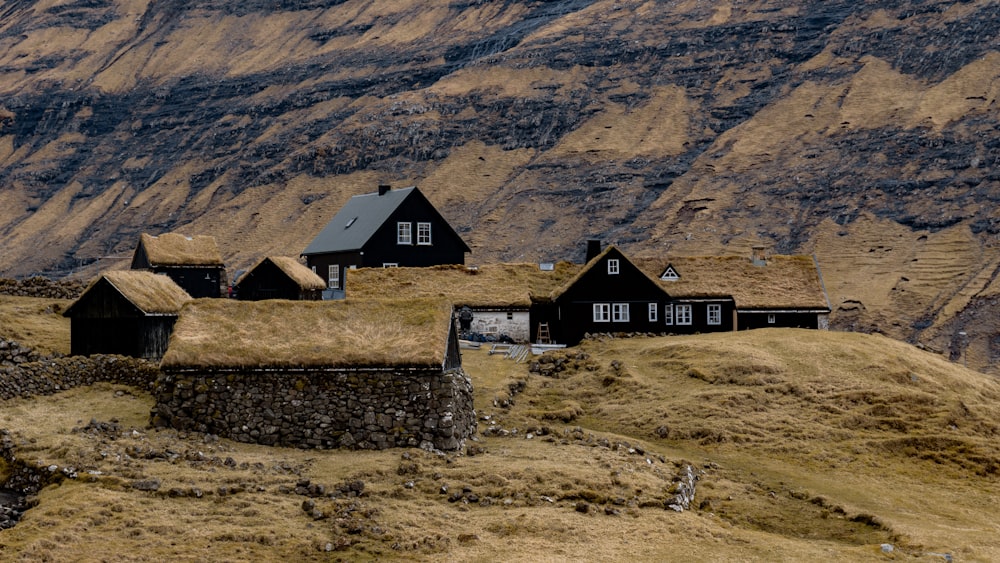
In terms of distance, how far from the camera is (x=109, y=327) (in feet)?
137

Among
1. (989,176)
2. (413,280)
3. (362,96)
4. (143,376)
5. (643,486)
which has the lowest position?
(643,486)

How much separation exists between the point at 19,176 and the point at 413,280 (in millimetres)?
159008

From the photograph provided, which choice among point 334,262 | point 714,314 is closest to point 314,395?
point 714,314

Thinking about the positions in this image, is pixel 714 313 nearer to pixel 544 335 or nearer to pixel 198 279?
pixel 544 335

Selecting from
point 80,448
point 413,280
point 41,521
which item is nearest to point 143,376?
point 80,448

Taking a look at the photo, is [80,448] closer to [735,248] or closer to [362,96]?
[735,248]

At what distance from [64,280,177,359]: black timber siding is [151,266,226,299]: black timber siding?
22426 millimetres

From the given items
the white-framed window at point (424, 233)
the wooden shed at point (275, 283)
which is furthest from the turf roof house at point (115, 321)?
the white-framed window at point (424, 233)

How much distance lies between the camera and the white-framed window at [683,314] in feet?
205

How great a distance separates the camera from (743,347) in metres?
50.7

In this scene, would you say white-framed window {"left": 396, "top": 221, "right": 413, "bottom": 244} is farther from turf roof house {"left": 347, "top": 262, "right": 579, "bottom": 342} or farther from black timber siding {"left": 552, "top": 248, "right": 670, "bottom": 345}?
black timber siding {"left": 552, "top": 248, "right": 670, "bottom": 345}

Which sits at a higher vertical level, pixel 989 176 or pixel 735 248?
pixel 989 176

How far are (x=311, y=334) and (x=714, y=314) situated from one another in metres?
33.8

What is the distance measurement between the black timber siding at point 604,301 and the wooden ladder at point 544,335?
317mm
